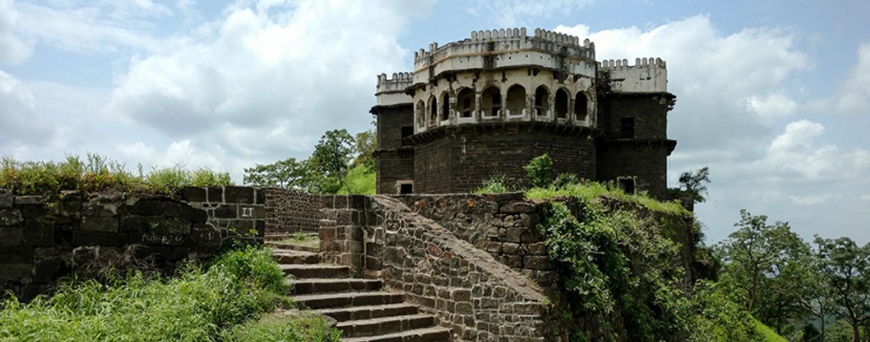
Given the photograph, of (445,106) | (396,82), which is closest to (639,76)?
(445,106)

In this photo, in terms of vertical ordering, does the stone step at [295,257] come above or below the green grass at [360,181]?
below

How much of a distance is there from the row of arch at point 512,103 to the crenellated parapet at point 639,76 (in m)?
2.04

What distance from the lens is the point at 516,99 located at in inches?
842

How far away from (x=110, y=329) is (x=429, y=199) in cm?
466

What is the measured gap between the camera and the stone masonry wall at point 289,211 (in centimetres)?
1511

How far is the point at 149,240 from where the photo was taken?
6.91m

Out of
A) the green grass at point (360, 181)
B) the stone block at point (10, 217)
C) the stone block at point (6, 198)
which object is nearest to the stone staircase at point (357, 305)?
the stone block at point (10, 217)

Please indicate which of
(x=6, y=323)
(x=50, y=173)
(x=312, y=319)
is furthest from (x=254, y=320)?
(x=50, y=173)

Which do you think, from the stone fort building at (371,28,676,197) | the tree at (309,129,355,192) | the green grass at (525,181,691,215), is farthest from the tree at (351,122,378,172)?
the green grass at (525,181,691,215)

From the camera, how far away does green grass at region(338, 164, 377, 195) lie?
33.3 m

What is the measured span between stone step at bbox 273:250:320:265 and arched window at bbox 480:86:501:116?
13254mm

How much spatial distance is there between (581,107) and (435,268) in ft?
51.5

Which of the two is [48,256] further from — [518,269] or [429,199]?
[518,269]

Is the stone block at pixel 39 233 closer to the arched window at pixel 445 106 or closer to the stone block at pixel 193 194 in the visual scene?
the stone block at pixel 193 194
